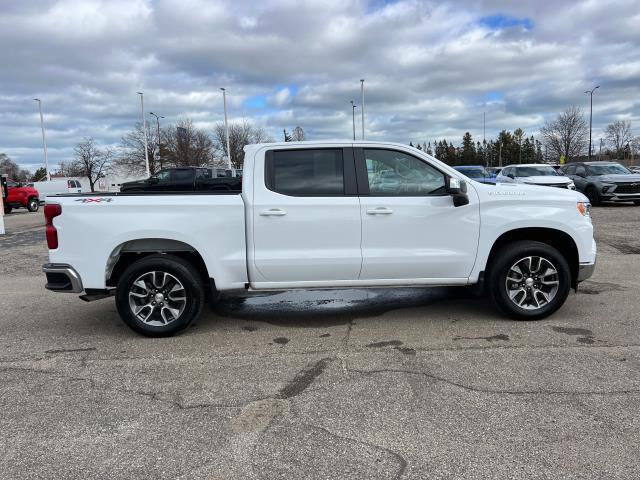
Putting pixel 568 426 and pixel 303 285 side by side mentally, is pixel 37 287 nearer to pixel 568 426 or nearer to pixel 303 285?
pixel 303 285

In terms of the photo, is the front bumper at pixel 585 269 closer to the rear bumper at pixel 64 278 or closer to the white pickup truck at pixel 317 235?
the white pickup truck at pixel 317 235

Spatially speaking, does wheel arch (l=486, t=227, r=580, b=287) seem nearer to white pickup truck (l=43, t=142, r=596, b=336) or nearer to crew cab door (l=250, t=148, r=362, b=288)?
white pickup truck (l=43, t=142, r=596, b=336)

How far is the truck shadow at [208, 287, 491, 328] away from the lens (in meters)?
5.84

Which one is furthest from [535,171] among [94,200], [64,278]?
[64,278]

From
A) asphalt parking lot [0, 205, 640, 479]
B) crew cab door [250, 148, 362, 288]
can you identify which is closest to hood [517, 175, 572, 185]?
asphalt parking lot [0, 205, 640, 479]

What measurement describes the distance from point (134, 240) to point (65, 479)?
2.71 m

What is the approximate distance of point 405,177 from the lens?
532 cm

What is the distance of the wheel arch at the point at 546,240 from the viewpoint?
5449 millimetres

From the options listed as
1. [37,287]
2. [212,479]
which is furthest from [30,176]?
[212,479]

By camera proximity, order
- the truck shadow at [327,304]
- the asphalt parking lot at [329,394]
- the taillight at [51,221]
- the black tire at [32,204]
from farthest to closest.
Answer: the black tire at [32,204]
the truck shadow at [327,304]
the taillight at [51,221]
the asphalt parking lot at [329,394]

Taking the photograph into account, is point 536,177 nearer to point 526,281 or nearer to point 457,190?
point 526,281

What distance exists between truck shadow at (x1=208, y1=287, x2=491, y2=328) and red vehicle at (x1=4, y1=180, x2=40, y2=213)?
25.6 m

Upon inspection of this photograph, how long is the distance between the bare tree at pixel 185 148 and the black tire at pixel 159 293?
2314 inches

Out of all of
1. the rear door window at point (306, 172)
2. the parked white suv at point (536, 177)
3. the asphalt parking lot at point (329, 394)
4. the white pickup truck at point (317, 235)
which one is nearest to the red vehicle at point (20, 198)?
the parked white suv at point (536, 177)
